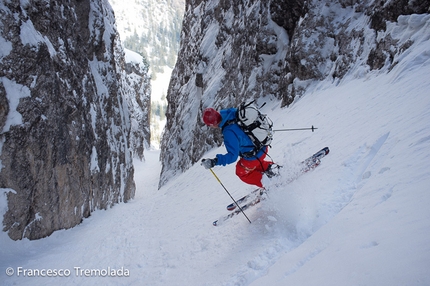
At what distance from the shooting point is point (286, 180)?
17.0 feet


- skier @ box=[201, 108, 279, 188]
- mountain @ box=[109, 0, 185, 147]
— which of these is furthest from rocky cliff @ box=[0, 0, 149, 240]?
mountain @ box=[109, 0, 185, 147]

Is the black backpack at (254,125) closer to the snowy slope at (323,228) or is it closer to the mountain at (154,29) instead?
the snowy slope at (323,228)

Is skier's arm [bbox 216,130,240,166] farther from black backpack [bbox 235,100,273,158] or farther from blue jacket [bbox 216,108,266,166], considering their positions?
black backpack [bbox 235,100,273,158]

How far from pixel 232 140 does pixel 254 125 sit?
0.49m

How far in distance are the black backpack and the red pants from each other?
0.59 feet

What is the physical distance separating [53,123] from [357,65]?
10.3 m

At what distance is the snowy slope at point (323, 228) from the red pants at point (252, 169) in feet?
1.13

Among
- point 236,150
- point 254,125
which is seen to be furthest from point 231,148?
point 254,125

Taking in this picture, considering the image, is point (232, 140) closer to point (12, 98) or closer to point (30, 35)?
point (12, 98)

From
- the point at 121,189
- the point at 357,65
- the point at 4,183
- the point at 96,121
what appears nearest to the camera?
the point at 4,183

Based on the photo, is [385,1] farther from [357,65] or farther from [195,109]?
[195,109]

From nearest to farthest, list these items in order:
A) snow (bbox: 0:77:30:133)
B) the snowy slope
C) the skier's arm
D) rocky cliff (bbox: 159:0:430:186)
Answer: the snowy slope → the skier's arm → snow (bbox: 0:77:30:133) → rocky cliff (bbox: 159:0:430:186)

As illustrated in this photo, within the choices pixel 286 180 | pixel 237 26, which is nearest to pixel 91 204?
pixel 286 180

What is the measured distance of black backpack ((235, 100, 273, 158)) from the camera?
4762 millimetres
